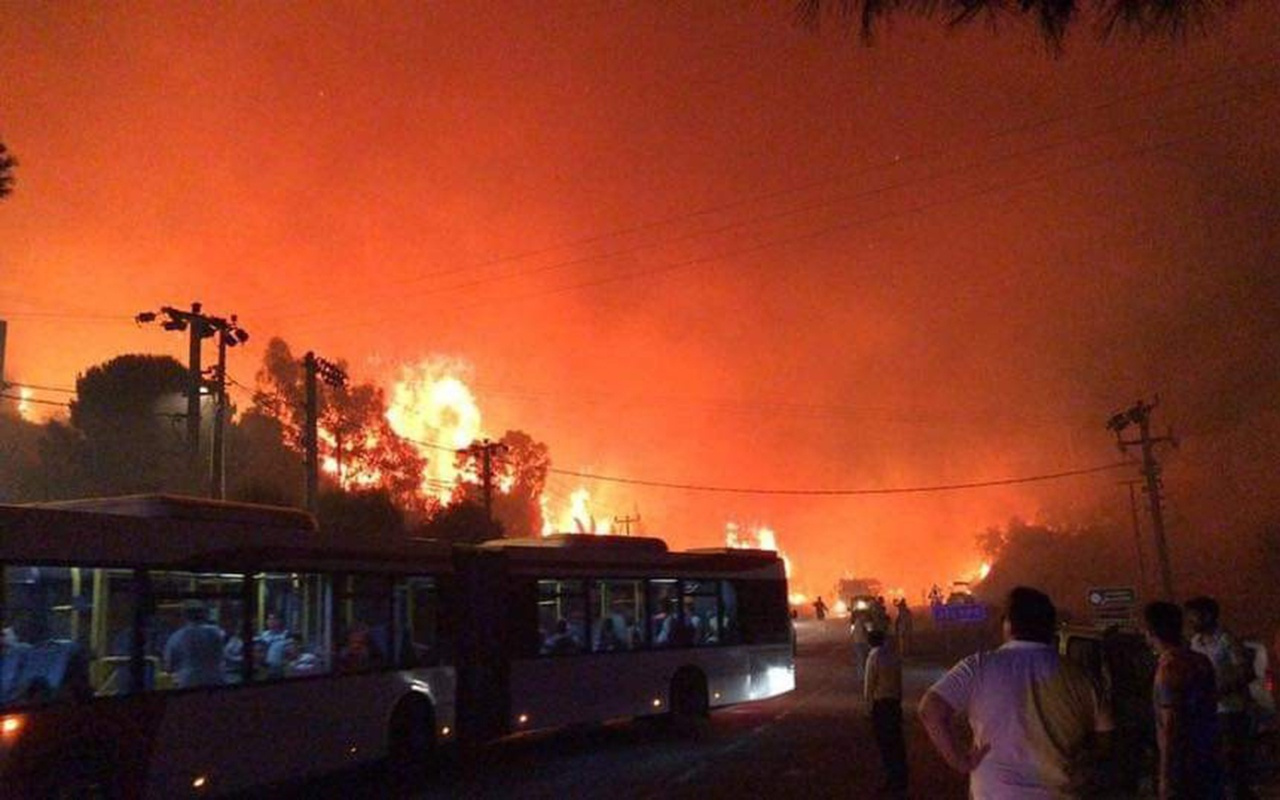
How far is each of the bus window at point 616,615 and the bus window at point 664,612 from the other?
0.26 m

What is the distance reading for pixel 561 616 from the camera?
16.5 meters

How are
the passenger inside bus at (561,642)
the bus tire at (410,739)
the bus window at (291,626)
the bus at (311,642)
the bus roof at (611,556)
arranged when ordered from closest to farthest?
the bus at (311,642)
the bus window at (291,626)
the bus tire at (410,739)
the passenger inside bus at (561,642)
the bus roof at (611,556)

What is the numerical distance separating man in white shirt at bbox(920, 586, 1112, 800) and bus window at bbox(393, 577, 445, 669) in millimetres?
10855

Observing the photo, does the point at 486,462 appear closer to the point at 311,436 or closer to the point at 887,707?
the point at 311,436

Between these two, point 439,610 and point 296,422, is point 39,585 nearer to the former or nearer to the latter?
point 439,610

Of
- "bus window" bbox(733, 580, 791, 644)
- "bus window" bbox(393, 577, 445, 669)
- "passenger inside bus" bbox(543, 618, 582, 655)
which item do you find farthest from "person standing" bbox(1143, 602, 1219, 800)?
"bus window" bbox(733, 580, 791, 644)

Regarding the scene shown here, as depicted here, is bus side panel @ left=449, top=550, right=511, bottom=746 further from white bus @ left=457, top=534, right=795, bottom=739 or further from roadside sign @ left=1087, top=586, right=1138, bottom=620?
roadside sign @ left=1087, top=586, right=1138, bottom=620

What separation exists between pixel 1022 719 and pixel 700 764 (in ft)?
34.4

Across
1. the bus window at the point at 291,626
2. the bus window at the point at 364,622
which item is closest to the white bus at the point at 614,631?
the bus window at the point at 364,622

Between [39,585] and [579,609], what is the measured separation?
884 centimetres

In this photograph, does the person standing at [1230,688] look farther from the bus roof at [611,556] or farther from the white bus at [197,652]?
the bus roof at [611,556]

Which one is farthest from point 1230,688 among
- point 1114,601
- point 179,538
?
point 1114,601

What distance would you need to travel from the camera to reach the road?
1198cm

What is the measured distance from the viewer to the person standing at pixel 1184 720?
5914 mm
